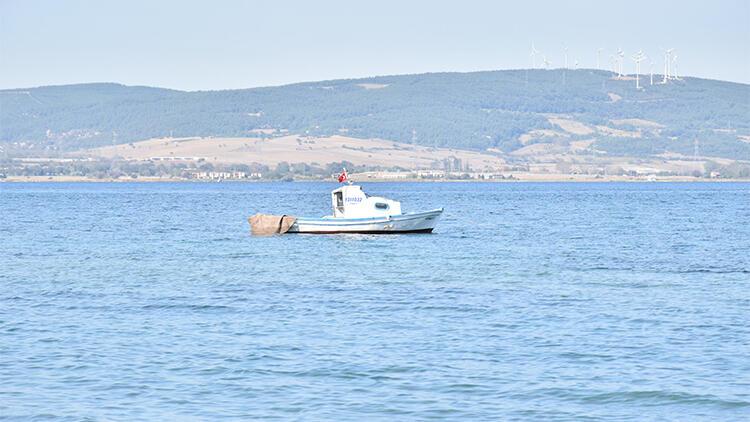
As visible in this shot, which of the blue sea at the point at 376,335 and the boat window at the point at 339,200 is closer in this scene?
the blue sea at the point at 376,335

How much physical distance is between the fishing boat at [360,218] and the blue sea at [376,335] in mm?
9711

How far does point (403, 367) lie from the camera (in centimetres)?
2358

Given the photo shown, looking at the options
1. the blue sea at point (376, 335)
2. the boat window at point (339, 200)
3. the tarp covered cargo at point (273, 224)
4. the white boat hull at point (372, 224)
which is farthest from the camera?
the tarp covered cargo at point (273, 224)

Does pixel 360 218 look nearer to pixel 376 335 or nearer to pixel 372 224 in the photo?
pixel 372 224

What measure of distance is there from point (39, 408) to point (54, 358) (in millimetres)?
4245

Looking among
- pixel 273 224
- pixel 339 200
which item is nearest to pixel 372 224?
pixel 339 200

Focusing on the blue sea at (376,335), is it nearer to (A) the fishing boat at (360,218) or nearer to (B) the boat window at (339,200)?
(A) the fishing boat at (360,218)

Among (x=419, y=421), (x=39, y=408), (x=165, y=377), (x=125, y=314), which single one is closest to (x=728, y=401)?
(x=419, y=421)

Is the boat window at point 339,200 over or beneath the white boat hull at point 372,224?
over

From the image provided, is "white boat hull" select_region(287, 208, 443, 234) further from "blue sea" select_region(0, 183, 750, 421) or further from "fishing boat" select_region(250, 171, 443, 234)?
"blue sea" select_region(0, 183, 750, 421)

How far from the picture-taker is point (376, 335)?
1080 inches

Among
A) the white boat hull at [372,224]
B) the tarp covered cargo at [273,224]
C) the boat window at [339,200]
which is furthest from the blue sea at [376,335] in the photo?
the tarp covered cargo at [273,224]

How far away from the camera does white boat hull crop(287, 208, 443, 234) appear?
63.1 meters

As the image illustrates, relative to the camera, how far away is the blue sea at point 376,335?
20.9 meters
